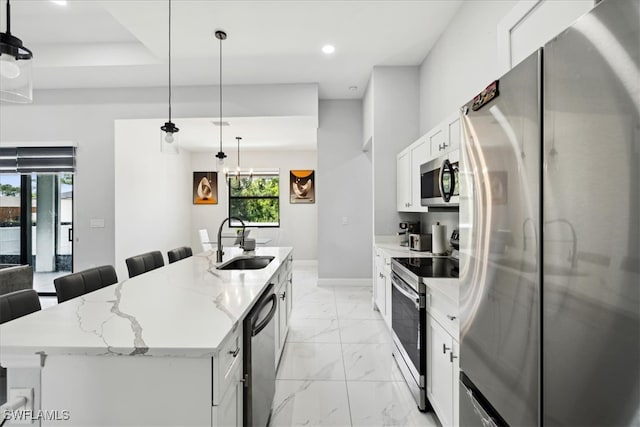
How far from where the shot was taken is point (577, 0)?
1104 millimetres

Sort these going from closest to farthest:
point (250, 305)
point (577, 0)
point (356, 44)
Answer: point (577, 0) < point (250, 305) < point (356, 44)

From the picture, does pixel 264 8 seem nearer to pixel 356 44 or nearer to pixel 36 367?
pixel 356 44

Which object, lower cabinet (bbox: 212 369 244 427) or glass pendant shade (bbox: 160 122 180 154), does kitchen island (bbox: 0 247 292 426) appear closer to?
lower cabinet (bbox: 212 369 244 427)

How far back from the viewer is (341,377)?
2311 mm

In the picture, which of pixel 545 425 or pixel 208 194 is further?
pixel 208 194

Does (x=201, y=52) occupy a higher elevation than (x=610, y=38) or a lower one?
higher

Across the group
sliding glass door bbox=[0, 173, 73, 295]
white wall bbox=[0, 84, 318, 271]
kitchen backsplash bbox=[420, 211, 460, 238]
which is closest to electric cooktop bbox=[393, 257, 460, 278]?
kitchen backsplash bbox=[420, 211, 460, 238]

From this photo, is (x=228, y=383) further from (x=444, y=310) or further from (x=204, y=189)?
(x=204, y=189)

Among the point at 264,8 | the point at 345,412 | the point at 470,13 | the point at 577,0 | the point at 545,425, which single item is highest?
the point at 264,8

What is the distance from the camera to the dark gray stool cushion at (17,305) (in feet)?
4.34

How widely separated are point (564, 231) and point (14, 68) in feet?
7.22

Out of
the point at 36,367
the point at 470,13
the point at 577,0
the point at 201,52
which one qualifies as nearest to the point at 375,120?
the point at 470,13

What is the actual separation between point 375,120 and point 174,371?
3.64 metres

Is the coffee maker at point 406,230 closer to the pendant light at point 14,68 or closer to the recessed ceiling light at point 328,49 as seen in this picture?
the recessed ceiling light at point 328,49
